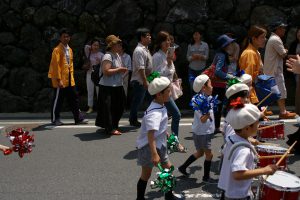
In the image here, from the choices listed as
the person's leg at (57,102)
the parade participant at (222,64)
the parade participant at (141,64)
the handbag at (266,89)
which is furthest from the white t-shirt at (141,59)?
the handbag at (266,89)

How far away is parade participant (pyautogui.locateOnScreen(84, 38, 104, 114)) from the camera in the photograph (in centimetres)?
953

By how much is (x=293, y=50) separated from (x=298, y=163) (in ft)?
14.1

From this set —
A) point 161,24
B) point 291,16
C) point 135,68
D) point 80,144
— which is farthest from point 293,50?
point 80,144

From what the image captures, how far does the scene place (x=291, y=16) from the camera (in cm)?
1043

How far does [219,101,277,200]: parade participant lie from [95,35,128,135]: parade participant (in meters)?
4.08

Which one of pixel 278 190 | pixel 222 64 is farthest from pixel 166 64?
pixel 278 190

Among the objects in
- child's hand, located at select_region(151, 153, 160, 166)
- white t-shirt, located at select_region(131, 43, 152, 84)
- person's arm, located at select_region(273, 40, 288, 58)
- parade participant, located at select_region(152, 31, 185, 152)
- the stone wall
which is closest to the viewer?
child's hand, located at select_region(151, 153, 160, 166)

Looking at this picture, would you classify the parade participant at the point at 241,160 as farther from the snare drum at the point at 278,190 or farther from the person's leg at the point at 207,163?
the person's leg at the point at 207,163

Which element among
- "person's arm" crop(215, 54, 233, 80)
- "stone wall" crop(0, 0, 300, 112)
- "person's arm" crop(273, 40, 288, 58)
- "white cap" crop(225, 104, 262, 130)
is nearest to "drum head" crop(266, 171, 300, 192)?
"white cap" crop(225, 104, 262, 130)

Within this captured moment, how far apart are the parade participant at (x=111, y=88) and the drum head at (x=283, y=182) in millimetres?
4120

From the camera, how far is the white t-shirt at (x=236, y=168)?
10.2ft

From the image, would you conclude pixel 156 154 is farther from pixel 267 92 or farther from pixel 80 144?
pixel 80 144

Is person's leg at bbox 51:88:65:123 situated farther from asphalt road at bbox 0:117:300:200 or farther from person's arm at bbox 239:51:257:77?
person's arm at bbox 239:51:257:77

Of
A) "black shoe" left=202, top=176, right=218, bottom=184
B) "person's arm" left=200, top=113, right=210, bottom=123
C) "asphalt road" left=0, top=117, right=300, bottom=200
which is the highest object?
"person's arm" left=200, top=113, right=210, bottom=123
